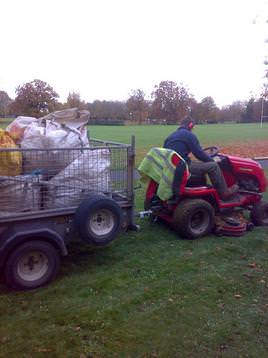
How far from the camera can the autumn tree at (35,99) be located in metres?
59.1

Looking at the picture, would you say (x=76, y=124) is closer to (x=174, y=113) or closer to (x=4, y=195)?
(x=4, y=195)

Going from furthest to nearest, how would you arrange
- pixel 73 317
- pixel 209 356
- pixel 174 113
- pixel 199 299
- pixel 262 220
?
pixel 174 113
pixel 262 220
pixel 199 299
pixel 73 317
pixel 209 356

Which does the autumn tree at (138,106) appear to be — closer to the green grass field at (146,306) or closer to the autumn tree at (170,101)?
the autumn tree at (170,101)

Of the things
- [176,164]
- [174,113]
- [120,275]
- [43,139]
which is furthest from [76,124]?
[174,113]

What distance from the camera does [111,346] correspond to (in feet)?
10.4

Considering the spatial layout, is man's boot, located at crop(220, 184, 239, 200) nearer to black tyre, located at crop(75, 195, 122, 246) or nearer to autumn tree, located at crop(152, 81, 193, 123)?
black tyre, located at crop(75, 195, 122, 246)

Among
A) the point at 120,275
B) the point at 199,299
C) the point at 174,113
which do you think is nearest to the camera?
the point at 199,299

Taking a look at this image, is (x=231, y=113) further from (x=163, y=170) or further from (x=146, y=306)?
(x=146, y=306)

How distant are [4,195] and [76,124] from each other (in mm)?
1793

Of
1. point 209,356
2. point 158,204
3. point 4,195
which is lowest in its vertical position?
point 209,356

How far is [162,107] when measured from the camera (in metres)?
100

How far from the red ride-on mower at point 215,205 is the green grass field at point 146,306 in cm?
48

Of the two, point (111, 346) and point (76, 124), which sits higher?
point (76, 124)

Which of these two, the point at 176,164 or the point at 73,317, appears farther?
the point at 176,164
